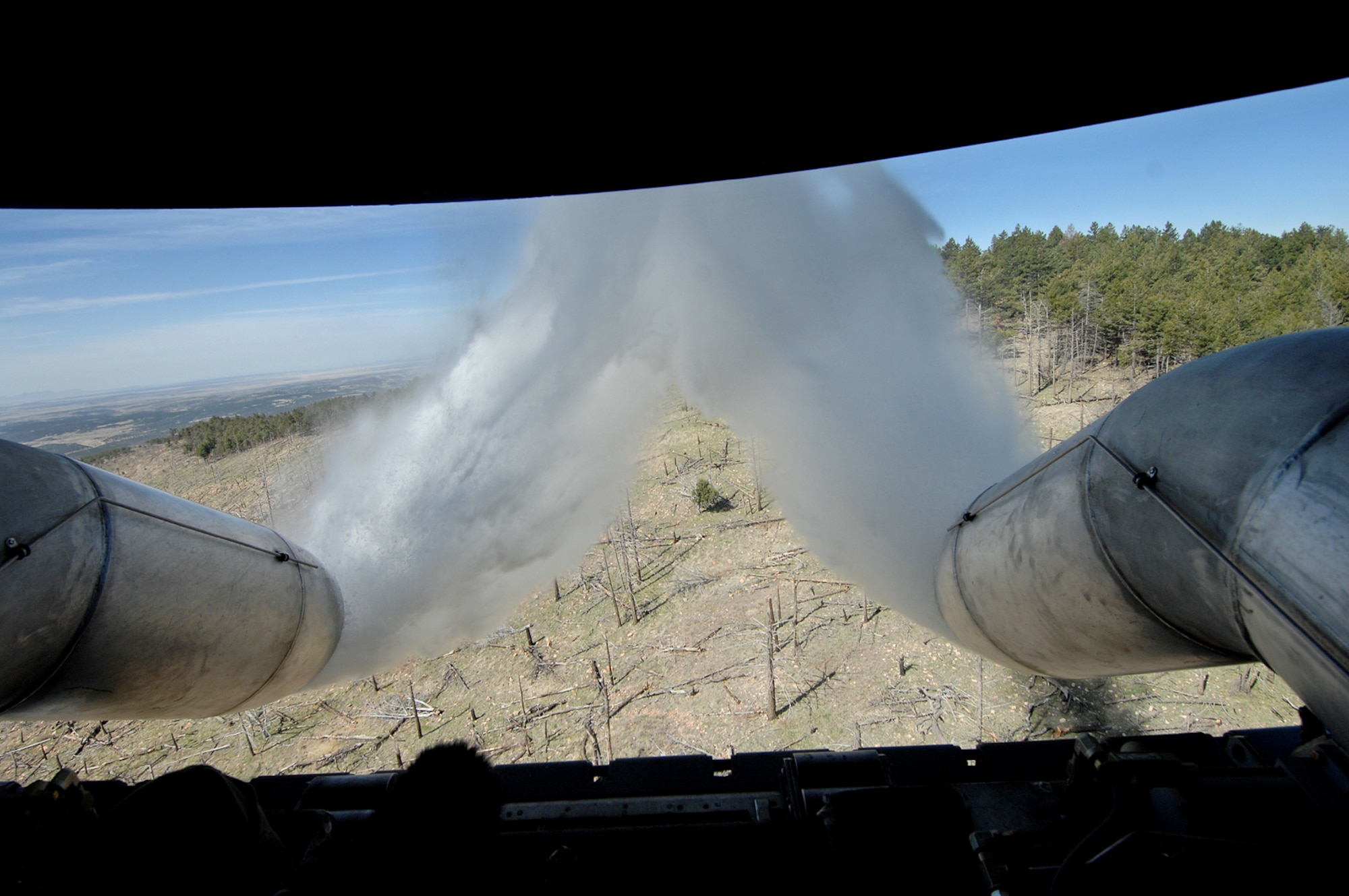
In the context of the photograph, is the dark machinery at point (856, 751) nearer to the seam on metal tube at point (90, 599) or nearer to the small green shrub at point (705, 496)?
the seam on metal tube at point (90, 599)

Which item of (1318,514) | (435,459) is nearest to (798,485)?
(435,459)

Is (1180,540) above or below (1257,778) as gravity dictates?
above

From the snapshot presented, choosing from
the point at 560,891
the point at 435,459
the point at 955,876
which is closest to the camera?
the point at 560,891

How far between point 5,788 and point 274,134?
354 centimetres

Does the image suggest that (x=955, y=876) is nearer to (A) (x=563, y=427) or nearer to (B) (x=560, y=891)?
(B) (x=560, y=891)

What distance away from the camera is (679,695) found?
46.5 feet

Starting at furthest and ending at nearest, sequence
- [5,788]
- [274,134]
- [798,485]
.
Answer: [798,485], [5,788], [274,134]

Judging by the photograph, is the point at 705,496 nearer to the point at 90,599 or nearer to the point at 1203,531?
the point at 90,599

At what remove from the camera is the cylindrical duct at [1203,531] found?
196 cm

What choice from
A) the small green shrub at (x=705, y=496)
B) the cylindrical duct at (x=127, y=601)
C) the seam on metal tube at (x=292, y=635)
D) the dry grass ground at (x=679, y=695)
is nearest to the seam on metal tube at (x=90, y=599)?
the cylindrical duct at (x=127, y=601)

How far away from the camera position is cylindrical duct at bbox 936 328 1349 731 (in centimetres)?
196

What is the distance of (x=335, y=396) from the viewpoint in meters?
43.0

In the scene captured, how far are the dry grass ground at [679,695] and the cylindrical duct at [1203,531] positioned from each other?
9503 millimetres

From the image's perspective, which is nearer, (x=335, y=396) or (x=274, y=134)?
(x=274, y=134)
